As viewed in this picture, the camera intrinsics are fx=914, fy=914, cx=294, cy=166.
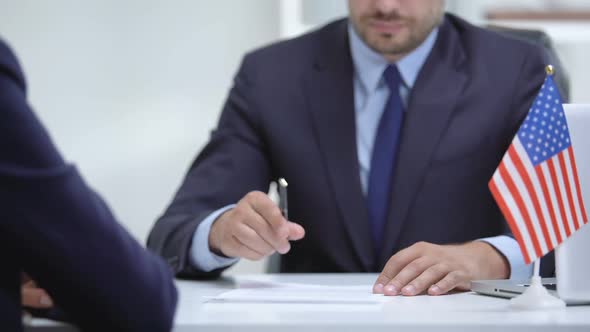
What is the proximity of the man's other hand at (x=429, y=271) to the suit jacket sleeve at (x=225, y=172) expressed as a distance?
0.55 meters

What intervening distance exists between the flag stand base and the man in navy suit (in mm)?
869

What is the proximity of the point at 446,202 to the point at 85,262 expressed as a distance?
4.72 feet

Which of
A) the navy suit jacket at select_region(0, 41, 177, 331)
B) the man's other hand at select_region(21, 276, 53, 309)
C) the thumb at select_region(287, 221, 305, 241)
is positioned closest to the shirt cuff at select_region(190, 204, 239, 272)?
the thumb at select_region(287, 221, 305, 241)

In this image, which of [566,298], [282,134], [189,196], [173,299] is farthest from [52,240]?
[282,134]

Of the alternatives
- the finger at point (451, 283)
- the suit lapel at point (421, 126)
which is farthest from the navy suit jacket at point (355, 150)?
the finger at point (451, 283)

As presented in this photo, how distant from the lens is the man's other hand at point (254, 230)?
157cm

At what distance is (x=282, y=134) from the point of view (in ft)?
7.68

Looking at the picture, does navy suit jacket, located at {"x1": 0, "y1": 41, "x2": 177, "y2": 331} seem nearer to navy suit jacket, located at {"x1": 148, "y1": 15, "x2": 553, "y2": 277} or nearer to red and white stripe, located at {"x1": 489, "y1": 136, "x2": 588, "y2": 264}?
red and white stripe, located at {"x1": 489, "y1": 136, "x2": 588, "y2": 264}

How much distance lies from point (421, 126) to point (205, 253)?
71 cm

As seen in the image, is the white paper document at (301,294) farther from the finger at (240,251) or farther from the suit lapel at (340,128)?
the suit lapel at (340,128)

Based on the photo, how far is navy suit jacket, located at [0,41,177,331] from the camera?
2.89 ft

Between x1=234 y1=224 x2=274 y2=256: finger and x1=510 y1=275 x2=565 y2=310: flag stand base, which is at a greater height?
x1=510 y1=275 x2=565 y2=310: flag stand base

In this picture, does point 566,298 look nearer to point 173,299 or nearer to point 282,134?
point 173,299

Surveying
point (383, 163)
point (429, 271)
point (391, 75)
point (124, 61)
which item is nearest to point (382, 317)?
point (429, 271)
